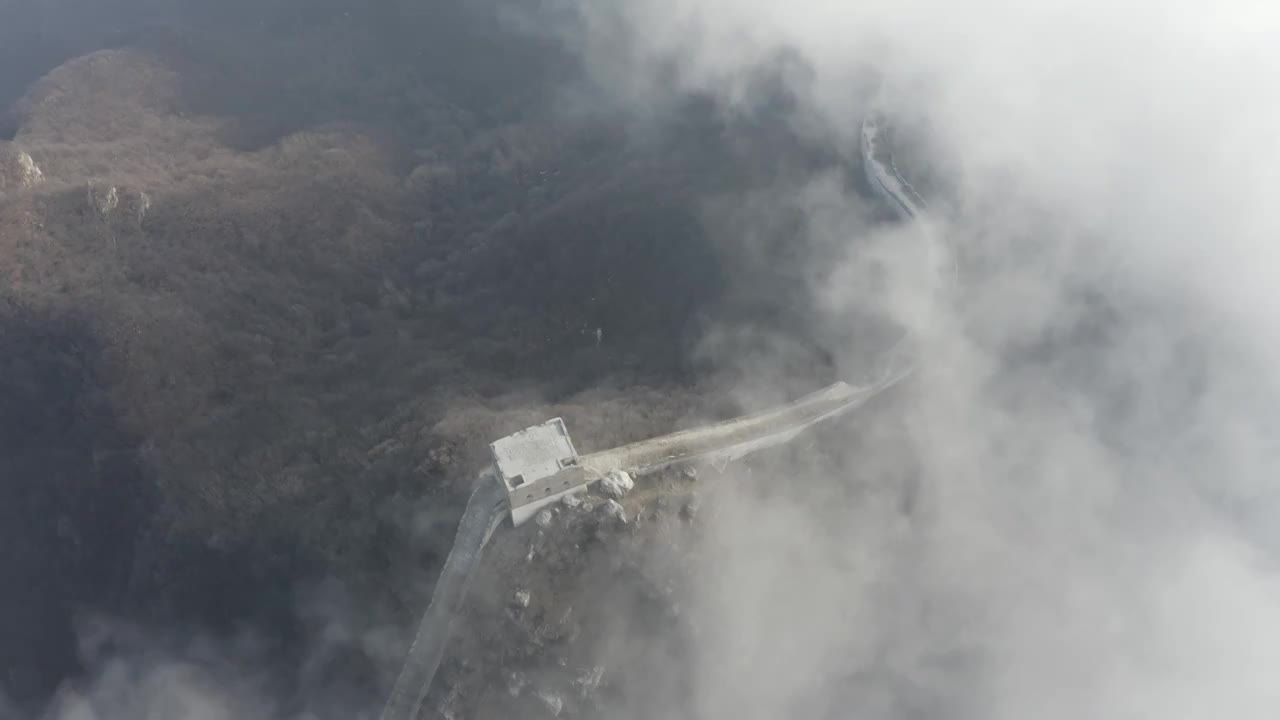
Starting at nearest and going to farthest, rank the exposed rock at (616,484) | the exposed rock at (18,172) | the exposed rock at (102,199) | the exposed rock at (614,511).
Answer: the exposed rock at (614,511) → the exposed rock at (616,484) → the exposed rock at (102,199) → the exposed rock at (18,172)

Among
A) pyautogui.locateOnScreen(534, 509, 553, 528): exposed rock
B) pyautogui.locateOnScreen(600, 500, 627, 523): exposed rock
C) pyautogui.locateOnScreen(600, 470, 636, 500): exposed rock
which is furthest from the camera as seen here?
pyautogui.locateOnScreen(600, 470, 636, 500): exposed rock

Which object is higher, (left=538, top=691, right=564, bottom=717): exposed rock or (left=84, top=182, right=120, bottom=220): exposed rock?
(left=84, top=182, right=120, bottom=220): exposed rock

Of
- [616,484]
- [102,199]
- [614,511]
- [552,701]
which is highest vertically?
[102,199]

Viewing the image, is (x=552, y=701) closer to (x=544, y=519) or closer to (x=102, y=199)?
(x=544, y=519)

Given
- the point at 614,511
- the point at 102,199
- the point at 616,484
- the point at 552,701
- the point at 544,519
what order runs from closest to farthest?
the point at 552,701
the point at 544,519
the point at 614,511
the point at 616,484
the point at 102,199

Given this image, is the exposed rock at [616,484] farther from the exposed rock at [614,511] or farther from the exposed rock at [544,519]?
the exposed rock at [544,519]

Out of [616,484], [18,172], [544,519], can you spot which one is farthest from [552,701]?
[18,172]

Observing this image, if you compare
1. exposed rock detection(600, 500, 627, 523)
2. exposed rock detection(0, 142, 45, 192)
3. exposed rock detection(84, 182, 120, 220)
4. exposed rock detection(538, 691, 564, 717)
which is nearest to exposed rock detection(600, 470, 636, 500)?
exposed rock detection(600, 500, 627, 523)

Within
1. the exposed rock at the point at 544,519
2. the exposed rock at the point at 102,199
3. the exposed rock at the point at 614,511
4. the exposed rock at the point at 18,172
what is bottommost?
the exposed rock at the point at 614,511

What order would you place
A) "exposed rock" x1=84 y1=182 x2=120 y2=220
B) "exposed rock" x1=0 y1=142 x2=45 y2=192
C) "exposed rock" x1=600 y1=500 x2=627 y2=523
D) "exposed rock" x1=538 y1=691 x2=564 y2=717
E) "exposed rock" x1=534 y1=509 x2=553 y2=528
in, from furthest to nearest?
1. "exposed rock" x1=0 y1=142 x2=45 y2=192
2. "exposed rock" x1=84 y1=182 x2=120 y2=220
3. "exposed rock" x1=600 y1=500 x2=627 y2=523
4. "exposed rock" x1=534 y1=509 x2=553 y2=528
5. "exposed rock" x1=538 y1=691 x2=564 y2=717

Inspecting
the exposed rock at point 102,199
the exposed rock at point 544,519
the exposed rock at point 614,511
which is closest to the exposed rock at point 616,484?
the exposed rock at point 614,511

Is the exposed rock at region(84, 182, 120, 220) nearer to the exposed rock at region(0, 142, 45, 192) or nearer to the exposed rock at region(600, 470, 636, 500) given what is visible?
the exposed rock at region(0, 142, 45, 192)
